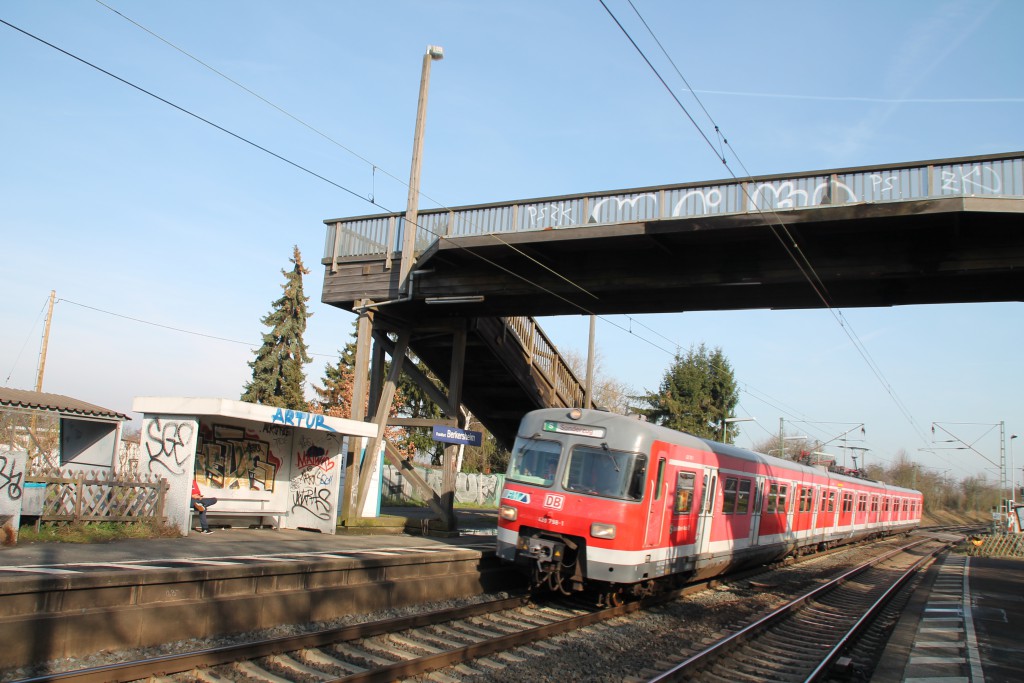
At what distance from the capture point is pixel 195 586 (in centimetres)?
820

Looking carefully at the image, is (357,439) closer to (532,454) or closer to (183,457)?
(183,457)

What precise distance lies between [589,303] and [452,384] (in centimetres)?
384

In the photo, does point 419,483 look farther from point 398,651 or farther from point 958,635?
point 958,635

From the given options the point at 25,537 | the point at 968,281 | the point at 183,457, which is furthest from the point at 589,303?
the point at 25,537

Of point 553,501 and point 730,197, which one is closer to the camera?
point 553,501

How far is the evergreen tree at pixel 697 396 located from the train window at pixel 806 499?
25.1 metres

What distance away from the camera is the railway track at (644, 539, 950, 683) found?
8.87 metres

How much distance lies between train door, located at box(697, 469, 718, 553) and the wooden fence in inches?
362

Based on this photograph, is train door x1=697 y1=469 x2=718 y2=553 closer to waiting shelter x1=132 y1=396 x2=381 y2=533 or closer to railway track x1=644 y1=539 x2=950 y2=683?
railway track x1=644 y1=539 x2=950 y2=683

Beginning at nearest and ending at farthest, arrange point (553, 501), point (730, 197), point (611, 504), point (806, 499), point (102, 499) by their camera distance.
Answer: point (611, 504) → point (553, 501) → point (102, 499) → point (730, 197) → point (806, 499)

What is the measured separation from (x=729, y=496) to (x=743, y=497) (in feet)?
3.25

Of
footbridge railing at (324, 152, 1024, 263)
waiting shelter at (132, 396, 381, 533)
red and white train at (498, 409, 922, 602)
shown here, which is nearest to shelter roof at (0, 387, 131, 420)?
waiting shelter at (132, 396, 381, 533)

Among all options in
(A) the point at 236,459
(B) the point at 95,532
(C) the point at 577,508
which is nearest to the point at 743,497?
(C) the point at 577,508

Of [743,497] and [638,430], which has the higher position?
[638,430]
